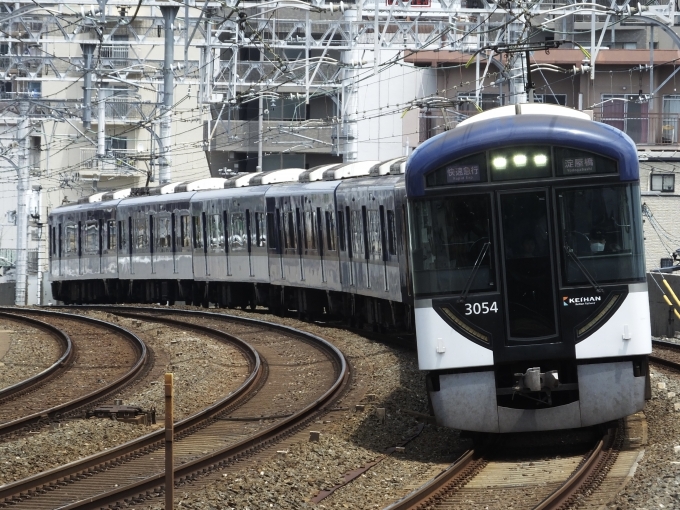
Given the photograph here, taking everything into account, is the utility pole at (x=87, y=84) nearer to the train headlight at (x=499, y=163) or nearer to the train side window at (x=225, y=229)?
the train side window at (x=225, y=229)

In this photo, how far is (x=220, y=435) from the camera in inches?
438

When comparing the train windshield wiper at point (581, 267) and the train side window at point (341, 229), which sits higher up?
the train side window at point (341, 229)

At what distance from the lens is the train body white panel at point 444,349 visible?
31.4 feet

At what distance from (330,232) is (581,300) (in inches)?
456

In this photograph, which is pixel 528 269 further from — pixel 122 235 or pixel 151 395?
pixel 122 235

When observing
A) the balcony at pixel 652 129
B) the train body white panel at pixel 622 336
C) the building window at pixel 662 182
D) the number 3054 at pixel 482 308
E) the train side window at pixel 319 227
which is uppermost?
the balcony at pixel 652 129

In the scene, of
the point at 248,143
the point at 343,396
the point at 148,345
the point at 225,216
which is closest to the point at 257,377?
the point at 343,396

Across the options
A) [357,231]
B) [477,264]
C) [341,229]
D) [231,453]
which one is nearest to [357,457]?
[231,453]

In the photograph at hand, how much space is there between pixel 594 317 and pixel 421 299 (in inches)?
48.9

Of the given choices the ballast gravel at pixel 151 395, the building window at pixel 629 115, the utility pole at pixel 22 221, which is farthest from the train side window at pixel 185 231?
the utility pole at pixel 22 221

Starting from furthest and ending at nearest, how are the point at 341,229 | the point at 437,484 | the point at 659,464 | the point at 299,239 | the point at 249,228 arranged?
the point at 249,228 < the point at 299,239 < the point at 341,229 < the point at 659,464 < the point at 437,484

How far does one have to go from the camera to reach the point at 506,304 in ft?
31.6

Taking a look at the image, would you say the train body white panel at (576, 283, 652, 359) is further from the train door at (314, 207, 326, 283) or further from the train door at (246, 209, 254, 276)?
the train door at (246, 209, 254, 276)

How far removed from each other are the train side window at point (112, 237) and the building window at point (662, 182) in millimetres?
13747
